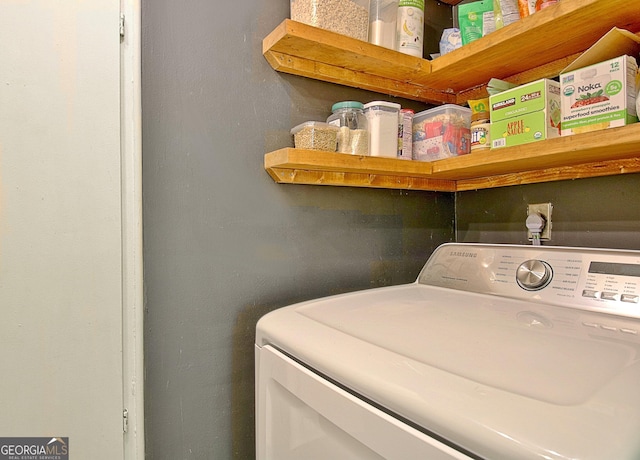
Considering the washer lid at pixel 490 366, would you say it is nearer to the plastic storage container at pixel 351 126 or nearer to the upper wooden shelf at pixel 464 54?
the plastic storage container at pixel 351 126

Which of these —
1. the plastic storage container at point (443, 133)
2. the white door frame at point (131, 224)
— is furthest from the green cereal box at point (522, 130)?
the white door frame at point (131, 224)

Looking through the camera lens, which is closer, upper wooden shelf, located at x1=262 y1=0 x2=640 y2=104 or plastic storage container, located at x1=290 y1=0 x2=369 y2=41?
upper wooden shelf, located at x1=262 y1=0 x2=640 y2=104

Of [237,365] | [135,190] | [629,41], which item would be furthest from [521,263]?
[135,190]

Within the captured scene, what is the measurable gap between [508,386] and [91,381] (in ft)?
2.73

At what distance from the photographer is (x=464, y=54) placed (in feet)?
3.61

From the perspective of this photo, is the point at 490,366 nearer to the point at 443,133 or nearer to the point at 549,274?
the point at 549,274

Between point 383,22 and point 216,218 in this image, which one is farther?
point 383,22

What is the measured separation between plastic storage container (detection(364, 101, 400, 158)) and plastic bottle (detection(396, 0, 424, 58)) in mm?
196

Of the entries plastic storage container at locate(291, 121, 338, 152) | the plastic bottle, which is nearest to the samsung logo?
plastic storage container at locate(291, 121, 338, 152)

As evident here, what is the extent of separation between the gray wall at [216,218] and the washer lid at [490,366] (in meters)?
0.24

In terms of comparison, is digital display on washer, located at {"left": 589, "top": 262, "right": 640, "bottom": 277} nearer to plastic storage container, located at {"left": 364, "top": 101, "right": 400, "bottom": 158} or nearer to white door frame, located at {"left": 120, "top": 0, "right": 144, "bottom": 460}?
plastic storage container, located at {"left": 364, "top": 101, "right": 400, "bottom": 158}

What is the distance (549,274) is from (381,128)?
→ 0.57 metres

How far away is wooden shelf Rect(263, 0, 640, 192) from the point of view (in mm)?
869

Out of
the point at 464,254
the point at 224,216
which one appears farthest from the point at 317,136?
the point at 464,254
